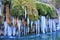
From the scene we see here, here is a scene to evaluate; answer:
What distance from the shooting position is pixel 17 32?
15664 millimetres

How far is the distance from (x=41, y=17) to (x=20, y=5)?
112 inches

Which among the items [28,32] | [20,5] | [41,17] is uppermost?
[20,5]

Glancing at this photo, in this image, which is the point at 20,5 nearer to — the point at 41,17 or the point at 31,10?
the point at 31,10

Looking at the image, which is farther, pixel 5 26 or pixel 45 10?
pixel 45 10

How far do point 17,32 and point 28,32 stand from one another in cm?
155

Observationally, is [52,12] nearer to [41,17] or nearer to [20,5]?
[41,17]

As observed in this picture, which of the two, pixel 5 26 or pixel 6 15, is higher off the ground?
pixel 6 15

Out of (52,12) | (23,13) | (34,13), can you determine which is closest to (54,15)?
(52,12)

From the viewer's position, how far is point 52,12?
1911 cm

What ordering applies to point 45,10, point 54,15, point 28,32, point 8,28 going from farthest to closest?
1. point 54,15
2. point 45,10
3. point 28,32
4. point 8,28

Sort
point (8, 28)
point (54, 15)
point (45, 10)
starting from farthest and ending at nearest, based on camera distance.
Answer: point (54, 15) < point (45, 10) < point (8, 28)

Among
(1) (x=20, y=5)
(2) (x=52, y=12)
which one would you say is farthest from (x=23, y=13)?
(2) (x=52, y=12)

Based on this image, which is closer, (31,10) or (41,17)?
(31,10)

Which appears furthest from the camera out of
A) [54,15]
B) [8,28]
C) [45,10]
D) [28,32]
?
[54,15]
